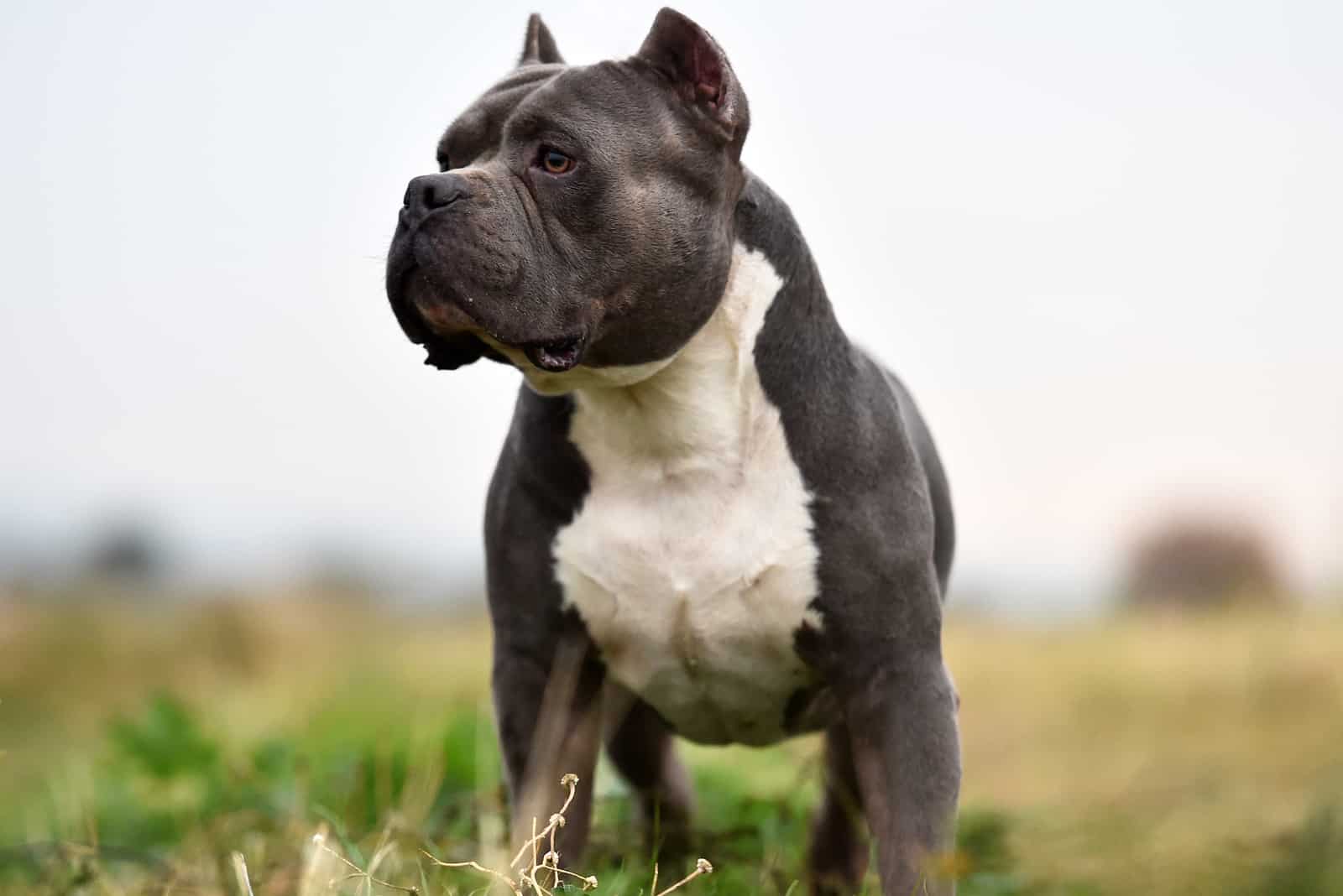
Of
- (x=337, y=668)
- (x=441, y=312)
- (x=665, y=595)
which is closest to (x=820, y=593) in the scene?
(x=665, y=595)

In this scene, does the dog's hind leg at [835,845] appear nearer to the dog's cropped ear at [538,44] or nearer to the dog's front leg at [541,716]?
the dog's front leg at [541,716]

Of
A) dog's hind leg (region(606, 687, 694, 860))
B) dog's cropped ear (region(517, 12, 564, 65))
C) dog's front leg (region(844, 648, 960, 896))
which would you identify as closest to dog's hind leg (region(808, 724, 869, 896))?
dog's hind leg (region(606, 687, 694, 860))

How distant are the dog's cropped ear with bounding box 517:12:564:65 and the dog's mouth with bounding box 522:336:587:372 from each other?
1148 millimetres

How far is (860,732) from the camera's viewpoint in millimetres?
3928

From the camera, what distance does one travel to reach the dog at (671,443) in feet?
11.7

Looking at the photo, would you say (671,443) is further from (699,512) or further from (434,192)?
(434,192)

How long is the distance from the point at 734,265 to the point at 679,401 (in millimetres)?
352

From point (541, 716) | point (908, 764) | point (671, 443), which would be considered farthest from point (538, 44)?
point (908, 764)

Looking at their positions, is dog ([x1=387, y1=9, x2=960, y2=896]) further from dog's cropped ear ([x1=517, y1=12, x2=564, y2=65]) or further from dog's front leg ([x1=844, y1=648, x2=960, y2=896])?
dog's cropped ear ([x1=517, y1=12, x2=564, y2=65])

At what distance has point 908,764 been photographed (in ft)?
12.5

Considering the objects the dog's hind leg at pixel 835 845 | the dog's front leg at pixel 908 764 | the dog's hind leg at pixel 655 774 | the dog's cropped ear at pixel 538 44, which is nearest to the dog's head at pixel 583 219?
the dog's cropped ear at pixel 538 44

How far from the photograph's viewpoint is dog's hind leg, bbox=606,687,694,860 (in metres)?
4.96

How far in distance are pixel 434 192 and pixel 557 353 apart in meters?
0.44

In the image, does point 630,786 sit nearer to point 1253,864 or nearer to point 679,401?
point 679,401
